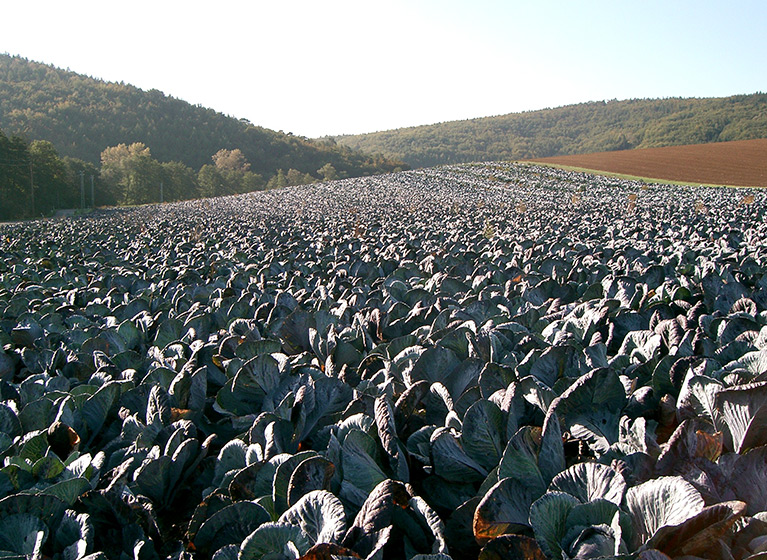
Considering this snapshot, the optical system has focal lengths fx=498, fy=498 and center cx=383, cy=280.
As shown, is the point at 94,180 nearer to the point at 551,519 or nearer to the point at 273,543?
the point at 273,543

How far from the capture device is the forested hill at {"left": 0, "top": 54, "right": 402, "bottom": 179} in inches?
3452

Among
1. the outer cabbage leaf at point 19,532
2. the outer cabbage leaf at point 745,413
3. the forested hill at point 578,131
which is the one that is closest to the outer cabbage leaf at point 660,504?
the outer cabbage leaf at point 745,413

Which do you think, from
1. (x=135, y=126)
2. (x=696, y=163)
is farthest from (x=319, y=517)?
(x=135, y=126)

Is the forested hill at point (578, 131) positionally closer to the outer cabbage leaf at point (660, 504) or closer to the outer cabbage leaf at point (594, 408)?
the outer cabbage leaf at point (594, 408)

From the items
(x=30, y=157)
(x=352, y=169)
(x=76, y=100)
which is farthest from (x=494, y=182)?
(x=76, y=100)

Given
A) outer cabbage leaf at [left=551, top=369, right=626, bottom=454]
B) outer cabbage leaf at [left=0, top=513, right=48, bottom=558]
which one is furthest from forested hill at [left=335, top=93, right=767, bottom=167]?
outer cabbage leaf at [left=0, top=513, right=48, bottom=558]

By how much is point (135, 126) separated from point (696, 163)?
95.9 m

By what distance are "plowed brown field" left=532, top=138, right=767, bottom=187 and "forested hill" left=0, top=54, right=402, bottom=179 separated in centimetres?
4525

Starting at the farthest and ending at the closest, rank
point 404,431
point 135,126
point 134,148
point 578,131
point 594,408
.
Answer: point 578,131 → point 135,126 → point 134,148 → point 404,431 → point 594,408

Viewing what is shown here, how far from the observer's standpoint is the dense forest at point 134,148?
5394 centimetres

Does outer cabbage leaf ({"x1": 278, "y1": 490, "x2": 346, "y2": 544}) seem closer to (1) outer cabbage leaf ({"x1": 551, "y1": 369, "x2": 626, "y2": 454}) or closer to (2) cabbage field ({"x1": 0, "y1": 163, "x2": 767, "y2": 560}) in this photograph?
(2) cabbage field ({"x1": 0, "y1": 163, "x2": 767, "y2": 560})

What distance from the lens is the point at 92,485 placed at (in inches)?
56.3

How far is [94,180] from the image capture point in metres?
54.3

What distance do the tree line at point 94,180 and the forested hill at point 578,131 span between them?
136 ft
